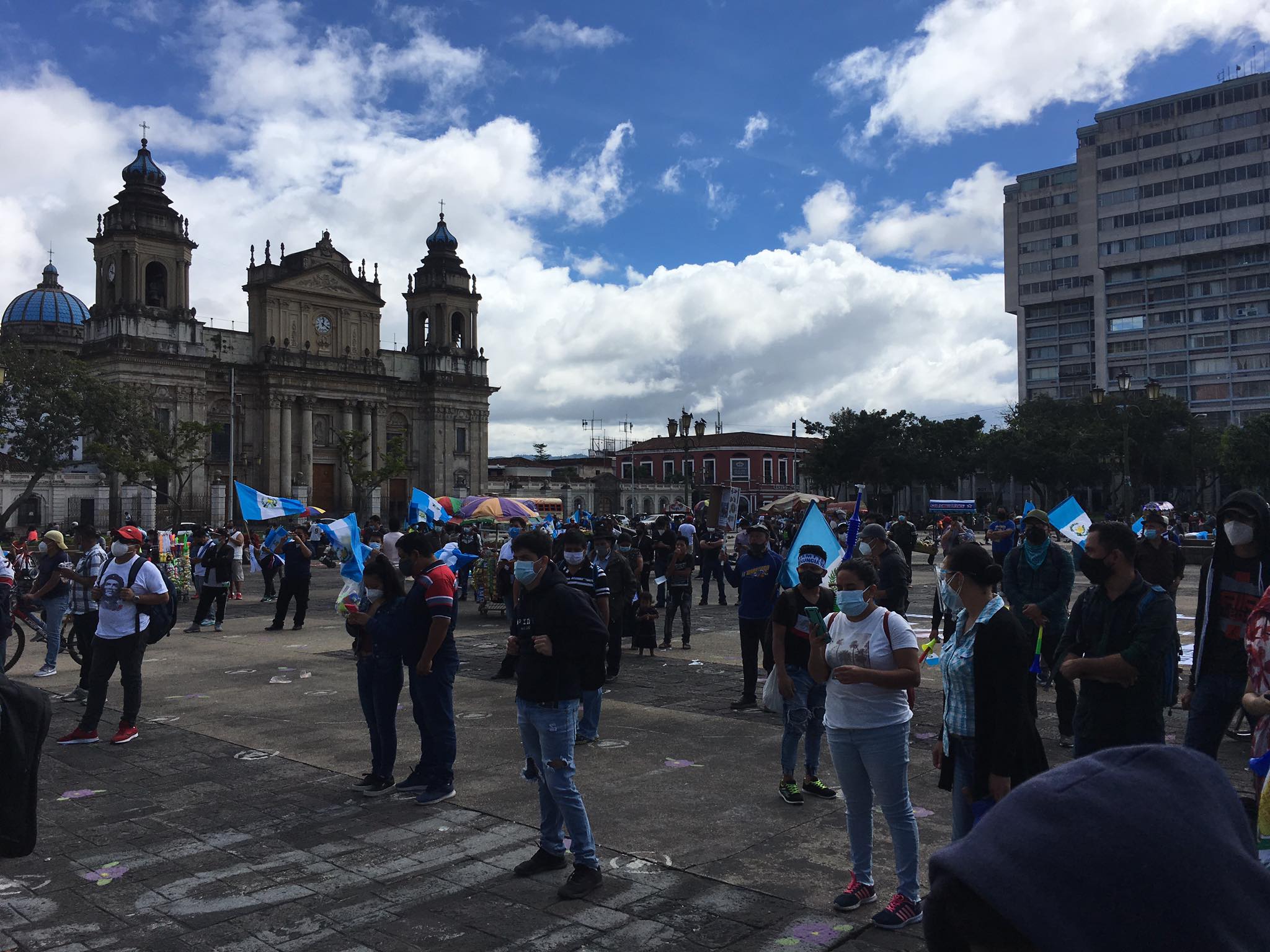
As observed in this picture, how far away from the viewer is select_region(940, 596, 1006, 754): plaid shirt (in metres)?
4.40

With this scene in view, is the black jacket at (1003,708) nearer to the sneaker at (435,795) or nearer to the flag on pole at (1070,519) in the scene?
the sneaker at (435,795)

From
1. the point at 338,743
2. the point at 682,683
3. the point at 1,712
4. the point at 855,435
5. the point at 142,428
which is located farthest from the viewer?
the point at 855,435

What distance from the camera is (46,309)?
215 feet

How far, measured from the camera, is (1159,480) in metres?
65.4

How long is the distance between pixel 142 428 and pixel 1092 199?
8535cm

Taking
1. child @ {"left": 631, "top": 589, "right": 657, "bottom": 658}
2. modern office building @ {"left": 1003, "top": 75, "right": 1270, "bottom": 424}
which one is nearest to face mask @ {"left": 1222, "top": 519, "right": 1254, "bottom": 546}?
child @ {"left": 631, "top": 589, "right": 657, "bottom": 658}

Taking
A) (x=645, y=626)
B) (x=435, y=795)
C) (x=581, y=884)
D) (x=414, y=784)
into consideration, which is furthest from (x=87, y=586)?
(x=581, y=884)

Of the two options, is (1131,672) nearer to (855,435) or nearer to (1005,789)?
(1005,789)

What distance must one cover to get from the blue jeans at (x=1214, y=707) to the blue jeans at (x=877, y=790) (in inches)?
70.4

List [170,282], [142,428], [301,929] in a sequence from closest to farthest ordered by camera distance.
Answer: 1. [301,929]
2. [142,428]
3. [170,282]

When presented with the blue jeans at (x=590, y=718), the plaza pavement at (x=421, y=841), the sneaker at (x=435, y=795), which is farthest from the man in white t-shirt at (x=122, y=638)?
the blue jeans at (x=590, y=718)

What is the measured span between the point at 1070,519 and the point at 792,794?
8696mm

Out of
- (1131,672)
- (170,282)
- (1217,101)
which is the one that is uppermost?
(1217,101)

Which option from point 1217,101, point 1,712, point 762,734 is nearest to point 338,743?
point 762,734
